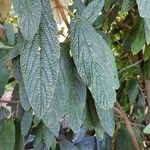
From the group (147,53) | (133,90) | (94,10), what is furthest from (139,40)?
(133,90)

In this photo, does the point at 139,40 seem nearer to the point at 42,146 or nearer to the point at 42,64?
the point at 42,146

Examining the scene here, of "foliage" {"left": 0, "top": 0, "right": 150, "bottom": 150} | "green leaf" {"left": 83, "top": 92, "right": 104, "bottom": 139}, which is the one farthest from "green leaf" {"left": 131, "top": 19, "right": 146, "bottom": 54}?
"green leaf" {"left": 83, "top": 92, "right": 104, "bottom": 139}

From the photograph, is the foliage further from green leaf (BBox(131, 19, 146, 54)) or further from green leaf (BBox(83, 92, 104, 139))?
green leaf (BBox(131, 19, 146, 54))

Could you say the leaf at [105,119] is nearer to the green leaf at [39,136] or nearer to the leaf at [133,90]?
the green leaf at [39,136]

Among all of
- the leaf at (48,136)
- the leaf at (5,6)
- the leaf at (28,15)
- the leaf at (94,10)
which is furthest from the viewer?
the leaf at (48,136)

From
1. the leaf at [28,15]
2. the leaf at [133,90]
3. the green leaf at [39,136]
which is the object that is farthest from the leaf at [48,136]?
the leaf at [133,90]

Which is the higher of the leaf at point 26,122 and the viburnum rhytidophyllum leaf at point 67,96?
the viburnum rhytidophyllum leaf at point 67,96

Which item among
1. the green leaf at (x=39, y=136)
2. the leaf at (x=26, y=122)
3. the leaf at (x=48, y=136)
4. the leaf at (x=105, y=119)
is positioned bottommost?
the green leaf at (x=39, y=136)

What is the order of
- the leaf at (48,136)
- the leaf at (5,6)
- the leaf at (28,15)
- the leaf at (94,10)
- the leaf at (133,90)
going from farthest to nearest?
the leaf at (133,90), the leaf at (48,136), the leaf at (5,6), the leaf at (94,10), the leaf at (28,15)
